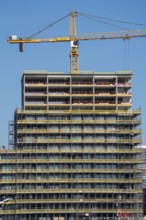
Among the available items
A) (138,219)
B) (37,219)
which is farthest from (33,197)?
(138,219)

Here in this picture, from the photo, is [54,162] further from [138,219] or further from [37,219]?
[138,219]

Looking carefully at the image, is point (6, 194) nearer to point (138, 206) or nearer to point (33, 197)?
point (33, 197)

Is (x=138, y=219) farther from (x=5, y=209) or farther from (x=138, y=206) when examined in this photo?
(x=5, y=209)

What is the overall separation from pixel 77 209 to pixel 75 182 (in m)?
8.35

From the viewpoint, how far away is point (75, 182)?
198125 millimetres

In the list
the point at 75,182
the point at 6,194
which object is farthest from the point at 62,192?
the point at 6,194

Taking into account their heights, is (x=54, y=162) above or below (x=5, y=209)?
above

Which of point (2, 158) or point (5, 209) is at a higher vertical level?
point (2, 158)

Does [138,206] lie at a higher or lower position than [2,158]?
lower

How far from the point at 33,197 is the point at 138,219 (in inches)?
1300

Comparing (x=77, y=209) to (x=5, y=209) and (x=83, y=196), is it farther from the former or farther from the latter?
(x=5, y=209)

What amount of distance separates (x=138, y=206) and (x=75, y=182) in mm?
21379

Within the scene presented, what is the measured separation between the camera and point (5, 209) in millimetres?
197125

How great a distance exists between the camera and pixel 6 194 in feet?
644
